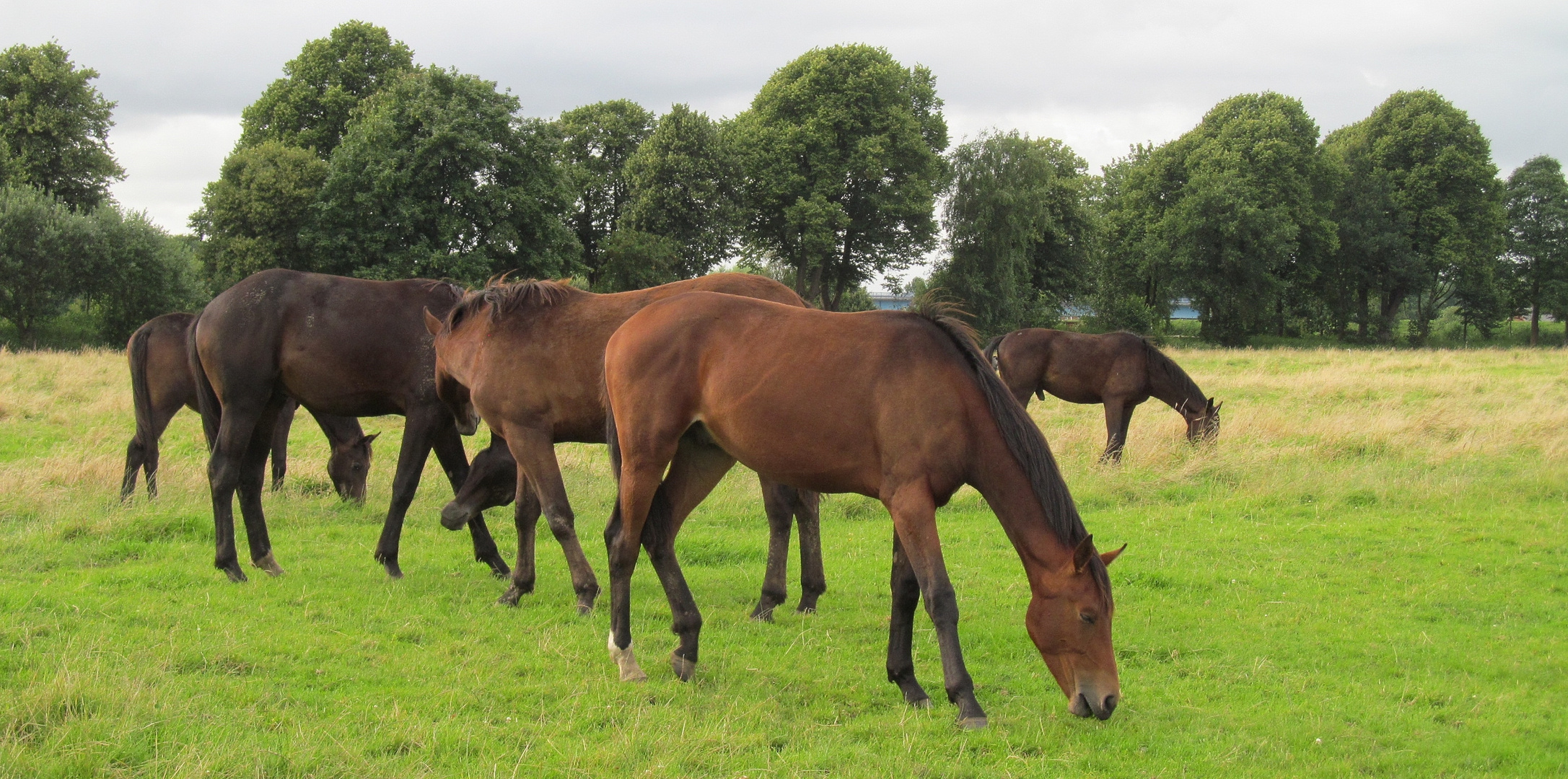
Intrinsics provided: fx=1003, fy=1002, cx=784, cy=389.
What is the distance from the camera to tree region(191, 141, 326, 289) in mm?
38156

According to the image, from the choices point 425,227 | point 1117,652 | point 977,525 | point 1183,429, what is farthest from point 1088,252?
point 1117,652

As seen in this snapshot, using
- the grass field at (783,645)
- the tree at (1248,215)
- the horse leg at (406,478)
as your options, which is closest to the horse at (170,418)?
the grass field at (783,645)

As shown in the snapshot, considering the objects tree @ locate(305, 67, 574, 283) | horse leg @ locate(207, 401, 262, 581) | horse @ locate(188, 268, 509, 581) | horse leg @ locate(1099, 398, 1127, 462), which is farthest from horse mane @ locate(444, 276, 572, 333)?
tree @ locate(305, 67, 574, 283)

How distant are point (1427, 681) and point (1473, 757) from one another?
109 centimetres

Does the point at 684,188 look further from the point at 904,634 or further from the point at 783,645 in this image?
the point at 904,634

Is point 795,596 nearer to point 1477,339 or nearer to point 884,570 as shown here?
point 884,570

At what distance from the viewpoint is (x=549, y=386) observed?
681cm

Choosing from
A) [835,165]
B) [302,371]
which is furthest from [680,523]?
[835,165]

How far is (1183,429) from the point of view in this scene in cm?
1584

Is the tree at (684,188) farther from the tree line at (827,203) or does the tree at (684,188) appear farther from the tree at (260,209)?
the tree at (260,209)

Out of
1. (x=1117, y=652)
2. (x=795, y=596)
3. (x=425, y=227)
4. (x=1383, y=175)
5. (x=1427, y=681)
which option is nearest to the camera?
(x=1427, y=681)

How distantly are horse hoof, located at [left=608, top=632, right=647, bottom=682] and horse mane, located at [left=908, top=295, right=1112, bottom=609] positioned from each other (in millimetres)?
2410

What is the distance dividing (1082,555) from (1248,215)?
5364 cm

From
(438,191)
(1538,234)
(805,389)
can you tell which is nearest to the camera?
(805,389)
